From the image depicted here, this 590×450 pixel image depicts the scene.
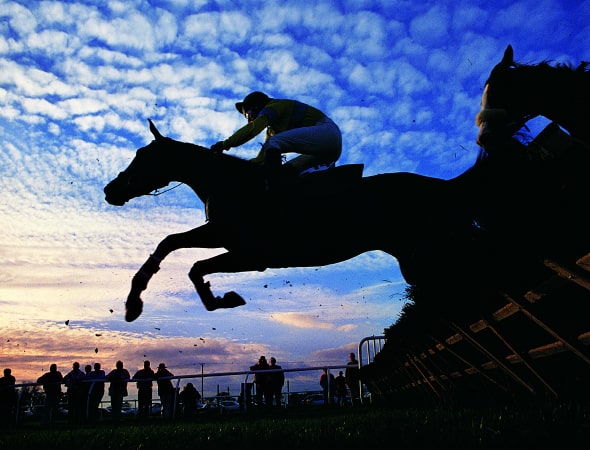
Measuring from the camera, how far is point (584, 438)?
9.13 ft

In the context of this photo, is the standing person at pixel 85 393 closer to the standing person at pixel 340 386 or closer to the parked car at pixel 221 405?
the parked car at pixel 221 405

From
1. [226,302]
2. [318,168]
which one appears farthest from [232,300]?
[318,168]

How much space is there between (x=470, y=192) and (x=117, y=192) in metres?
2.99

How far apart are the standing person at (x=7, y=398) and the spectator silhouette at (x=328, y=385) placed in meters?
8.16

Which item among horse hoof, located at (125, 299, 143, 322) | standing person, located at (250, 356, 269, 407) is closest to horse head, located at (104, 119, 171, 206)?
horse hoof, located at (125, 299, 143, 322)

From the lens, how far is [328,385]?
1353 cm

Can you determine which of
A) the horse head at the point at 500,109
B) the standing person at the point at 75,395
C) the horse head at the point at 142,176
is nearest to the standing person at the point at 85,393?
the standing person at the point at 75,395

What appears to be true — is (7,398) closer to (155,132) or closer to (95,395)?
(95,395)

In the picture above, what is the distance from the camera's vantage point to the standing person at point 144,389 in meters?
14.3

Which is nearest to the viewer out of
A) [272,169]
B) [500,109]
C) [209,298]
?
[500,109]

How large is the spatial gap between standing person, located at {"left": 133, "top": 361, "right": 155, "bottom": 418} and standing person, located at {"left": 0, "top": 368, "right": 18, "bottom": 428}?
3.42 metres

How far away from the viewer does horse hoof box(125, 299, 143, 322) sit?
4203mm

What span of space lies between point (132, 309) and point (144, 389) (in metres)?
11.1

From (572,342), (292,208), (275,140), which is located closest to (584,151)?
(572,342)
